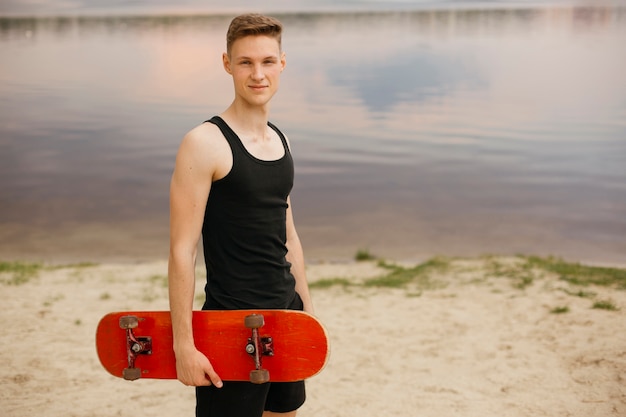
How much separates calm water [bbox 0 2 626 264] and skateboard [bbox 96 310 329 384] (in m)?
7.85

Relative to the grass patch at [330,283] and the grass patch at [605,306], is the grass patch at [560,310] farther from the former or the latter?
the grass patch at [330,283]

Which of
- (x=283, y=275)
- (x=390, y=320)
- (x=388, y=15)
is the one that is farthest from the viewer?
(x=388, y=15)

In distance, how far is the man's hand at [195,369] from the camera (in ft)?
8.91

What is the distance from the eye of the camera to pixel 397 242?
463 inches

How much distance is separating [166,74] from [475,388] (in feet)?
110

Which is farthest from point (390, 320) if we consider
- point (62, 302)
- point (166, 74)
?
point (166, 74)

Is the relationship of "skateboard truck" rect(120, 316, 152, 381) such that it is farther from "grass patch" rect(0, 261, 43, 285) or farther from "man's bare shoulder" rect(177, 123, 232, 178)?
"grass patch" rect(0, 261, 43, 285)

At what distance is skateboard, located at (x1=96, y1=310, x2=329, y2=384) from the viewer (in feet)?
9.11

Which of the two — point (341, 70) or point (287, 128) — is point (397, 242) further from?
point (341, 70)

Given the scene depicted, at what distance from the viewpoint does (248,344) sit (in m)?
2.78

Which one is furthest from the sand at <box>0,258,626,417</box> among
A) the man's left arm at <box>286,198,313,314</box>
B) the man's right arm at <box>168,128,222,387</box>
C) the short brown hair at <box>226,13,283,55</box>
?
the short brown hair at <box>226,13,283,55</box>

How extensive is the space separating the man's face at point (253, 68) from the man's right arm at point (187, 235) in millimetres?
237

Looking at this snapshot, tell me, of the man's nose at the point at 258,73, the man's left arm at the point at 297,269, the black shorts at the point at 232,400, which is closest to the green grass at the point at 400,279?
the man's left arm at the point at 297,269

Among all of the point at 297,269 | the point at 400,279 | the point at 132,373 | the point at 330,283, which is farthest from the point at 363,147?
the point at 132,373
